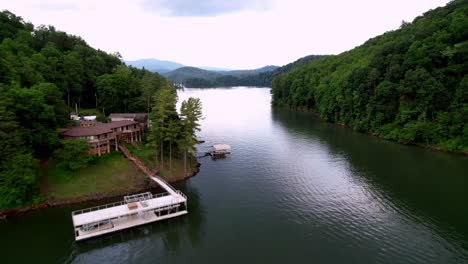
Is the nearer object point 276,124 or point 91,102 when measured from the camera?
point 91,102

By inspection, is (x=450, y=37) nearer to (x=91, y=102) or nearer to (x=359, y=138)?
(x=359, y=138)

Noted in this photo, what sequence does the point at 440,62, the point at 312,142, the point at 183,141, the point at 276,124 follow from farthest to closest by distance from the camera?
the point at 276,124
the point at 312,142
the point at 440,62
the point at 183,141

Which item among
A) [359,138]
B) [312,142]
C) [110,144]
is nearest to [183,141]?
[110,144]

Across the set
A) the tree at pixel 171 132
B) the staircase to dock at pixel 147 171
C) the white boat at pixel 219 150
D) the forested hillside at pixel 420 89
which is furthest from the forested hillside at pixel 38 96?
the forested hillside at pixel 420 89

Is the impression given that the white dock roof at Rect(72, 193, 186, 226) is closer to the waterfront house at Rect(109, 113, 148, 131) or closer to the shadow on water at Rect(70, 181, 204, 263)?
the shadow on water at Rect(70, 181, 204, 263)

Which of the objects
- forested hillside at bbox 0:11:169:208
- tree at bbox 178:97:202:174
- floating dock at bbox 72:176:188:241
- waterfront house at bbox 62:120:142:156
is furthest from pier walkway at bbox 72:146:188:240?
waterfront house at bbox 62:120:142:156

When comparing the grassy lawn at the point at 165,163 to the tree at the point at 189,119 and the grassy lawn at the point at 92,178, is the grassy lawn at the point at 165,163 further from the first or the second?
the grassy lawn at the point at 92,178

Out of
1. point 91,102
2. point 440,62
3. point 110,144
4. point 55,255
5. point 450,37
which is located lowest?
→ point 55,255
